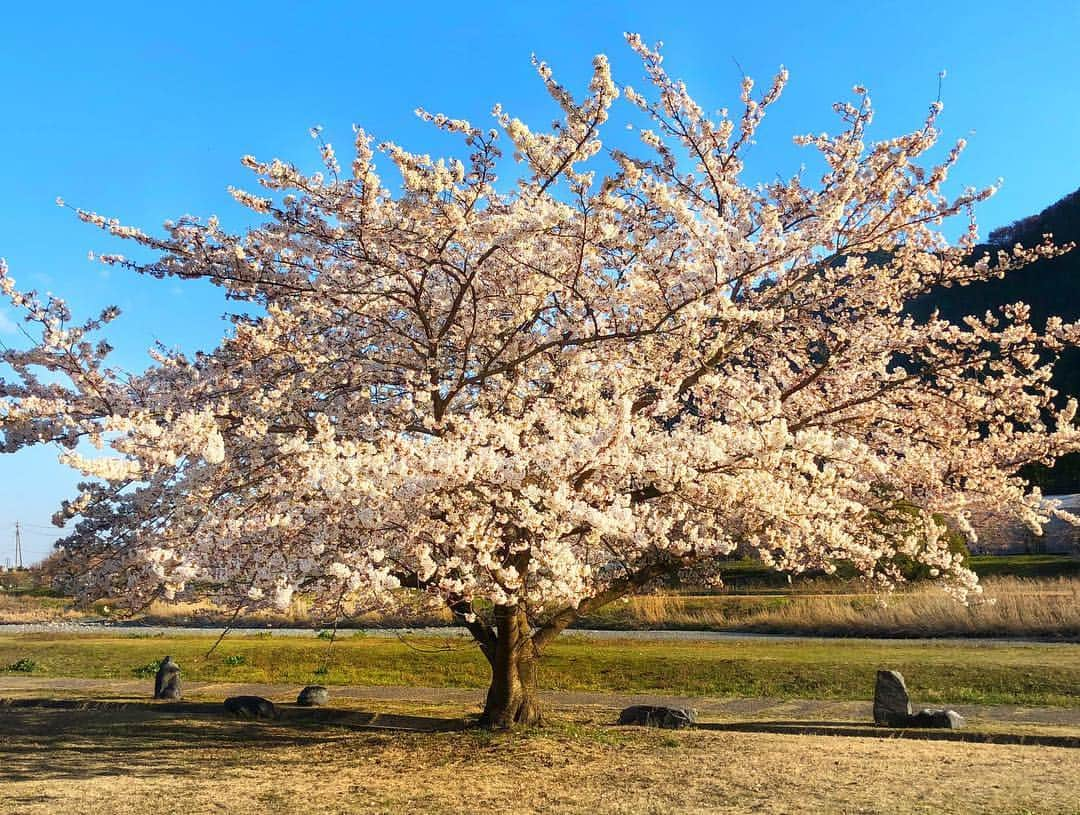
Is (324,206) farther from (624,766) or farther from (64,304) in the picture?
(624,766)

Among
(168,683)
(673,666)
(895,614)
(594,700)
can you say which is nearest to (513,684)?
(594,700)

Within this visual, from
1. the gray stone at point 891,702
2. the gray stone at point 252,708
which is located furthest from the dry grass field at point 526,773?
the gray stone at point 252,708

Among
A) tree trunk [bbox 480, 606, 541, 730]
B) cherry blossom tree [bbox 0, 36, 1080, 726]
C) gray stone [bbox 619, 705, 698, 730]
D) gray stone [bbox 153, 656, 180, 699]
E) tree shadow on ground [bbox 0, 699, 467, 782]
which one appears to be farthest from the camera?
gray stone [bbox 153, 656, 180, 699]

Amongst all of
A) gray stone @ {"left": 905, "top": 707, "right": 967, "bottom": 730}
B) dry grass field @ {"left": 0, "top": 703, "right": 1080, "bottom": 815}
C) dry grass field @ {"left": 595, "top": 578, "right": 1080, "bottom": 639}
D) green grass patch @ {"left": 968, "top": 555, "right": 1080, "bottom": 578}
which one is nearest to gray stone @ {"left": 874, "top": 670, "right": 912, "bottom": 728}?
gray stone @ {"left": 905, "top": 707, "right": 967, "bottom": 730}

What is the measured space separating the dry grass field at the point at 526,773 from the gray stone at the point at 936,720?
0.99 m

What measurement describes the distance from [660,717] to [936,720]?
359 cm

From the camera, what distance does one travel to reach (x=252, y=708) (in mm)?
13570

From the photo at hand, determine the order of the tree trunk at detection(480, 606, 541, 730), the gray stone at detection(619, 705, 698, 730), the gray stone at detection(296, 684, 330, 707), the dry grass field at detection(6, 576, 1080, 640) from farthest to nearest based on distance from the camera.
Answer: the dry grass field at detection(6, 576, 1080, 640) → the gray stone at detection(296, 684, 330, 707) → the gray stone at detection(619, 705, 698, 730) → the tree trunk at detection(480, 606, 541, 730)

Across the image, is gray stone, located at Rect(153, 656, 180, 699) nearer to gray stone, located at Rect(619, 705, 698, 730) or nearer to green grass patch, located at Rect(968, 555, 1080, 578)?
gray stone, located at Rect(619, 705, 698, 730)

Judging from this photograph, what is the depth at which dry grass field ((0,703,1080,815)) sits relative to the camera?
297 inches

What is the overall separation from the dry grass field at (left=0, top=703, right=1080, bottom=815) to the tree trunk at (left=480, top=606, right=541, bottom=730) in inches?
13.3

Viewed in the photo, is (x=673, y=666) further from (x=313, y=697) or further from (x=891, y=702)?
(x=313, y=697)

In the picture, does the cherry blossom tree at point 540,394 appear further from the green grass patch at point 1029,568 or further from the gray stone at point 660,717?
the green grass patch at point 1029,568

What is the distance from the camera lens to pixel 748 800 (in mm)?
7535
